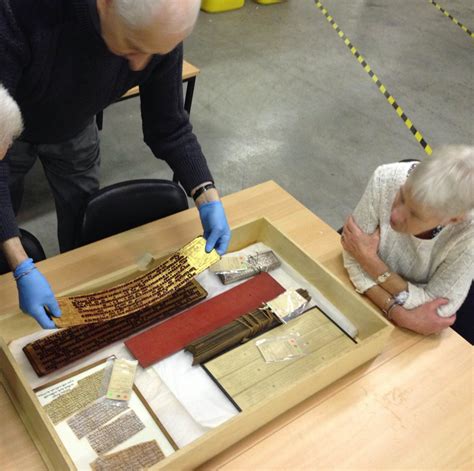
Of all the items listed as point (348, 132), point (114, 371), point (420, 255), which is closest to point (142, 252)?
point (114, 371)

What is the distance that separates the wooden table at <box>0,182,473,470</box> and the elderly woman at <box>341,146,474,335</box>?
95 millimetres

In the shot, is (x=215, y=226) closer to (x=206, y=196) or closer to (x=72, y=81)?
(x=206, y=196)

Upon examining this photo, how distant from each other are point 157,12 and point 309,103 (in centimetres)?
340

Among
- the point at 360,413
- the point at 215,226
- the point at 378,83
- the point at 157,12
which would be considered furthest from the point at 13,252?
the point at 378,83

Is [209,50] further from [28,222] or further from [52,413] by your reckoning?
[52,413]

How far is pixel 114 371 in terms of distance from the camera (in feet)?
3.93

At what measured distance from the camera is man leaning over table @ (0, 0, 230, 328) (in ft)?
3.35

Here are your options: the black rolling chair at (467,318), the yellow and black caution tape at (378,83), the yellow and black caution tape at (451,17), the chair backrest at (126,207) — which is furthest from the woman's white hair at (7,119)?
the yellow and black caution tape at (451,17)

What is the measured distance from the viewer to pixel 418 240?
145 centimetres

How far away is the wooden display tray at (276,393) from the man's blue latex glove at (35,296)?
0.09m

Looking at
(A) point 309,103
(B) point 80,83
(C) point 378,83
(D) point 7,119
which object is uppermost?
(D) point 7,119

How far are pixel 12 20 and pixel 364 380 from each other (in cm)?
124

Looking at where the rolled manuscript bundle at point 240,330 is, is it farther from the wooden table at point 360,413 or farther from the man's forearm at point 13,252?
the man's forearm at point 13,252

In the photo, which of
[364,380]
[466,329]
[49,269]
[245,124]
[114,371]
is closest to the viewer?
[114,371]
